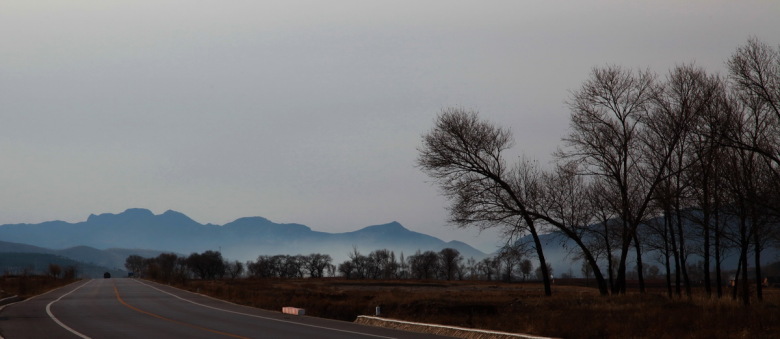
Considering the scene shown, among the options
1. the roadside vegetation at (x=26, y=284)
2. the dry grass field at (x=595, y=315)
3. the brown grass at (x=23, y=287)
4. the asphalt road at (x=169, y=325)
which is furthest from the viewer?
the roadside vegetation at (x=26, y=284)

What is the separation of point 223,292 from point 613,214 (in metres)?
Answer: 28.7

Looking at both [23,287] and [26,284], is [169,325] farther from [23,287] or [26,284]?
[26,284]

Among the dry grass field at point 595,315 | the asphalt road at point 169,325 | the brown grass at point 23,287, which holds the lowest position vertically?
the asphalt road at point 169,325

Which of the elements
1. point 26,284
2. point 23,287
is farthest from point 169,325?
point 26,284

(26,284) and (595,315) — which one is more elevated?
(26,284)

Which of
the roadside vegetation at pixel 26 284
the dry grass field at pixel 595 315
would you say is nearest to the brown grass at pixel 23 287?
the roadside vegetation at pixel 26 284

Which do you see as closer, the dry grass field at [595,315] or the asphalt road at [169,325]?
the dry grass field at [595,315]

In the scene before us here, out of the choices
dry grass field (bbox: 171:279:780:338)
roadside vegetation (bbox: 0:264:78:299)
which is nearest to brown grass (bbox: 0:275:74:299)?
roadside vegetation (bbox: 0:264:78:299)

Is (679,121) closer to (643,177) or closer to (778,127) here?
(643,177)

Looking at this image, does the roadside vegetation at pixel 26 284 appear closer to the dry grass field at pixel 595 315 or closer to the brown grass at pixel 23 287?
the brown grass at pixel 23 287

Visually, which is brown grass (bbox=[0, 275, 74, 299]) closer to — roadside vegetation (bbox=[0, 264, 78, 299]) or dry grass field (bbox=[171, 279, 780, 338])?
roadside vegetation (bbox=[0, 264, 78, 299])

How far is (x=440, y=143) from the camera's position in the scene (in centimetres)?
4219

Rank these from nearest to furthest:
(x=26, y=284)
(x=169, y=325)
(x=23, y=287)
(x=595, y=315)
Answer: (x=169, y=325), (x=595, y=315), (x=23, y=287), (x=26, y=284)

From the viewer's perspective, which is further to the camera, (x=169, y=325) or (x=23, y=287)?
(x=23, y=287)
